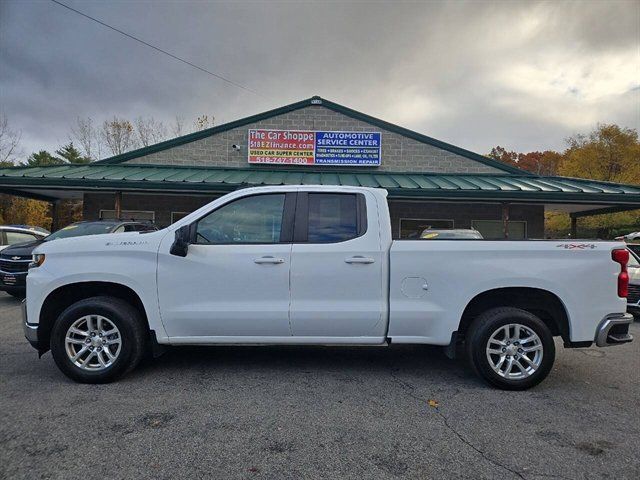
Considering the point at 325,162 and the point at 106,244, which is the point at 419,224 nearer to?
the point at 325,162

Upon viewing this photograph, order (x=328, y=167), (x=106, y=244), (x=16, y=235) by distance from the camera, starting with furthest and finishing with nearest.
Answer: (x=328, y=167), (x=16, y=235), (x=106, y=244)

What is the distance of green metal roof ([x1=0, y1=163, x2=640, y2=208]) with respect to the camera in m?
11.7

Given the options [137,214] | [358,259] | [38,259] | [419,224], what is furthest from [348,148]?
[38,259]

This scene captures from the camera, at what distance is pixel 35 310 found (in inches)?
154

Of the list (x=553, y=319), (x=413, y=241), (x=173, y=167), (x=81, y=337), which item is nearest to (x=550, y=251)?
(x=553, y=319)

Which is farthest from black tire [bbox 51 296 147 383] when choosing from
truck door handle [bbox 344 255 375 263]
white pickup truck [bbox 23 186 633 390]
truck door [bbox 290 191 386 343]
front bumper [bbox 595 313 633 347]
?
front bumper [bbox 595 313 633 347]

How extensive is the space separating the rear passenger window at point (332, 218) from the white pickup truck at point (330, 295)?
0.08 m

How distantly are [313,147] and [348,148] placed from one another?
1.34 m

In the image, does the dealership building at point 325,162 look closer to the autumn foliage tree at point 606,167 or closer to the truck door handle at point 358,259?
the truck door handle at point 358,259

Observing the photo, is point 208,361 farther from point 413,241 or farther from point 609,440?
point 609,440

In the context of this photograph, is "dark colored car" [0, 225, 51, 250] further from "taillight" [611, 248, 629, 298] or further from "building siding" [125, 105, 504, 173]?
"taillight" [611, 248, 629, 298]

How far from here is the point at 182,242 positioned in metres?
3.79

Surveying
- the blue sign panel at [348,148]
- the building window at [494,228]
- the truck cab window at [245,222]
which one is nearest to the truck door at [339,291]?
the truck cab window at [245,222]

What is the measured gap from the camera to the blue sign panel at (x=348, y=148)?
14555 mm
